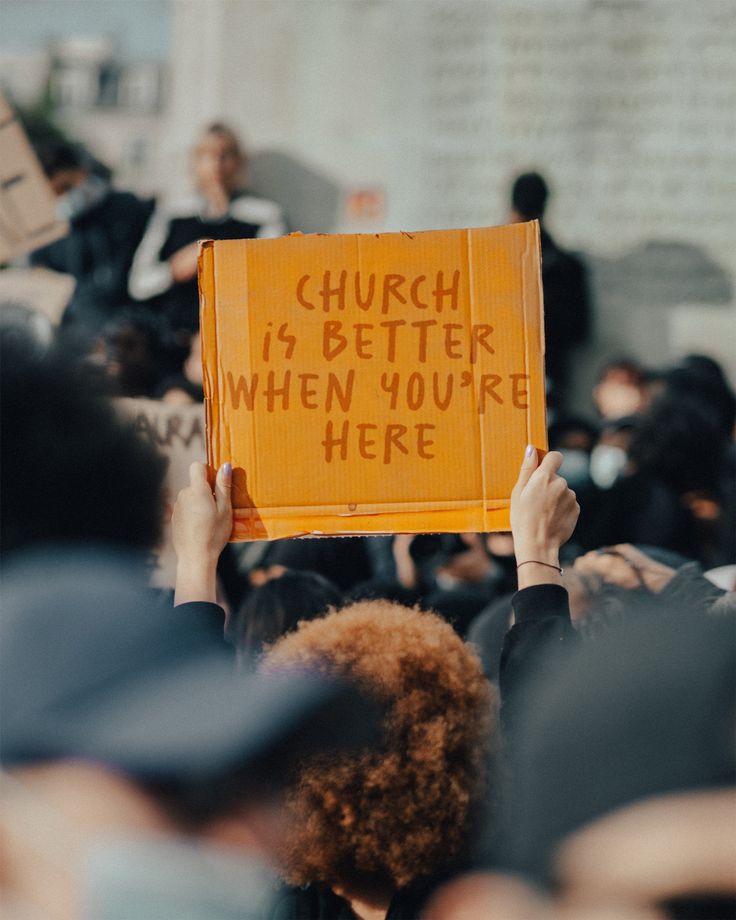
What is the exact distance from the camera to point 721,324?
18.1 ft

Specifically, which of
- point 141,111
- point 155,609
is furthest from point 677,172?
point 141,111

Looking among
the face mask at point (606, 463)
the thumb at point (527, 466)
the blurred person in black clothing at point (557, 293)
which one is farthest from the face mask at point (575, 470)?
the thumb at point (527, 466)

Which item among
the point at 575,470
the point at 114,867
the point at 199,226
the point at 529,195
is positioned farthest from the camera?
the point at 199,226

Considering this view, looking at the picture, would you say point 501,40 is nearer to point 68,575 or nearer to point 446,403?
point 446,403

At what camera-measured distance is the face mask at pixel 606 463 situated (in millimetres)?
4145

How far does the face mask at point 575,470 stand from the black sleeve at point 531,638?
165 centimetres

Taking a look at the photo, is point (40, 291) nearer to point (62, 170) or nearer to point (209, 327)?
point (62, 170)

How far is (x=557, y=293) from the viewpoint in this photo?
5.39m

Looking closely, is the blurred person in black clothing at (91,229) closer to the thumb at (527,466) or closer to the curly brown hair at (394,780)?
the thumb at (527,466)

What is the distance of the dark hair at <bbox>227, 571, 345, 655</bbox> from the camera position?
8.21 ft

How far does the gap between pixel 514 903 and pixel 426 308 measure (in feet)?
4.62

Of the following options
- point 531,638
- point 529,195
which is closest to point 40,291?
point 529,195

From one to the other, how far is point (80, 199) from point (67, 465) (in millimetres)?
4460

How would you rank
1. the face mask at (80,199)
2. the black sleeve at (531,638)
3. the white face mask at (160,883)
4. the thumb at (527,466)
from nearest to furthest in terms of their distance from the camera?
the white face mask at (160,883)
the black sleeve at (531,638)
the thumb at (527,466)
the face mask at (80,199)
